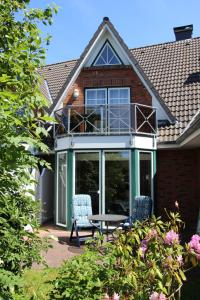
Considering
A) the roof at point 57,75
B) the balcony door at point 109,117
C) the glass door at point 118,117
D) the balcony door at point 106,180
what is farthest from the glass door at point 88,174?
the roof at point 57,75

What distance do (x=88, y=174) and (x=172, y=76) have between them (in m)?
6.19

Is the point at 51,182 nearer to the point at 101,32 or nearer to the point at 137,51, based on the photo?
the point at 101,32

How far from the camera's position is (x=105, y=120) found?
13484 mm

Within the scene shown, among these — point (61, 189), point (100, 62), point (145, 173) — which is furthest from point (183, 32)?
point (61, 189)

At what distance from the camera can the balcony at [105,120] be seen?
13297mm

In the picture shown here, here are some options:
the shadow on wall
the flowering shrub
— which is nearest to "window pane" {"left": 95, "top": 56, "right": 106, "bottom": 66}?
the shadow on wall

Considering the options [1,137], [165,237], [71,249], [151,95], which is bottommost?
[71,249]

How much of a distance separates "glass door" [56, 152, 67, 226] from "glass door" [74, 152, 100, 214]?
1.65 feet

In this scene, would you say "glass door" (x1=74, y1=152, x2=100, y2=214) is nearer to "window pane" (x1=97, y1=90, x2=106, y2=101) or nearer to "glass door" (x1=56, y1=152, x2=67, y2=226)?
"glass door" (x1=56, y1=152, x2=67, y2=226)

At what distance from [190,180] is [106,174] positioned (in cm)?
319

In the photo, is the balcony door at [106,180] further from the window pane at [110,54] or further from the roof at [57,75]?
the roof at [57,75]

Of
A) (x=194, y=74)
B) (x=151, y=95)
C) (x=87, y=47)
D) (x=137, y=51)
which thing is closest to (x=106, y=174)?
(x=151, y=95)

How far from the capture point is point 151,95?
1455cm

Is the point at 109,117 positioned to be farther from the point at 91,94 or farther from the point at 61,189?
the point at 61,189
